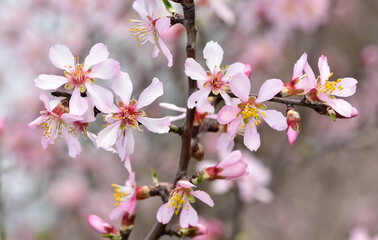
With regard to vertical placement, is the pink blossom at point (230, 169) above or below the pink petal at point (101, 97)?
below

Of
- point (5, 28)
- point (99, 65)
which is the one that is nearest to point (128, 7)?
point (5, 28)

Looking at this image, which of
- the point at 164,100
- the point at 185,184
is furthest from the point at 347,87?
the point at 164,100

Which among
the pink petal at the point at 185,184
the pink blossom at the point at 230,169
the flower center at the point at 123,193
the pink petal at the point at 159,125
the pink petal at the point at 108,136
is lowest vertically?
the flower center at the point at 123,193

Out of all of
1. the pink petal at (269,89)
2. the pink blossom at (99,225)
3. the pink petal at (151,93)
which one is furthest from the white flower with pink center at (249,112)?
the pink blossom at (99,225)

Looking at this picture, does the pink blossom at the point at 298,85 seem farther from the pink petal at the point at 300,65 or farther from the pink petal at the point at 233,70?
the pink petal at the point at 233,70

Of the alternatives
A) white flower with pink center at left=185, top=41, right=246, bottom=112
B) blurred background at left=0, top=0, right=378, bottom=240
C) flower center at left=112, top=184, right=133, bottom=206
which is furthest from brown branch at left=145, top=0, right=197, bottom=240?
blurred background at left=0, top=0, right=378, bottom=240

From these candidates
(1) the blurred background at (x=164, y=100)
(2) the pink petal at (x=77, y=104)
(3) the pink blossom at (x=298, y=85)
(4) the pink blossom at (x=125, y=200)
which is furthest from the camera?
(1) the blurred background at (x=164, y=100)
